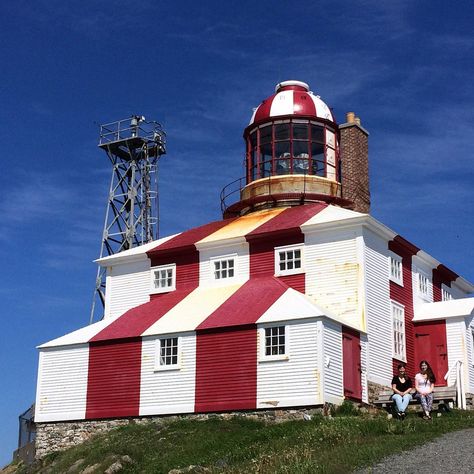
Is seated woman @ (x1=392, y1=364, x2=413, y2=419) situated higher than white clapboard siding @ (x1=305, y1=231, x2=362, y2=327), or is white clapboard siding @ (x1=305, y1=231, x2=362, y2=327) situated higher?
white clapboard siding @ (x1=305, y1=231, x2=362, y2=327)

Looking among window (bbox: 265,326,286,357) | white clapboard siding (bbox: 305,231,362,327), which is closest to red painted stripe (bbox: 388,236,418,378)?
white clapboard siding (bbox: 305,231,362,327)

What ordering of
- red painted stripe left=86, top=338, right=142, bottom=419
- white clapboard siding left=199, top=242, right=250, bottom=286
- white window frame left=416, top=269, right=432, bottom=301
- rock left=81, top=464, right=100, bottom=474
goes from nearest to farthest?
rock left=81, top=464, right=100, bottom=474
red painted stripe left=86, top=338, right=142, bottom=419
white clapboard siding left=199, top=242, right=250, bottom=286
white window frame left=416, top=269, right=432, bottom=301

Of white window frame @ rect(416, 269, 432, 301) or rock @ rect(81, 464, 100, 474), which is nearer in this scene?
rock @ rect(81, 464, 100, 474)

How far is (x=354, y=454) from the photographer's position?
18.7m

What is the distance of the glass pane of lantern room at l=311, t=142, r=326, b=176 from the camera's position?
118ft

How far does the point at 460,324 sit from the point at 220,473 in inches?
551

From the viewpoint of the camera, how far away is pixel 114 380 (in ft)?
99.3

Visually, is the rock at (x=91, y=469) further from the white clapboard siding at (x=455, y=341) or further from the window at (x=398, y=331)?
the white clapboard siding at (x=455, y=341)

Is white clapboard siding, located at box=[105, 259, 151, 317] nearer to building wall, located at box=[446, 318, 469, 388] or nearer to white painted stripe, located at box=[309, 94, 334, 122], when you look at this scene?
white painted stripe, located at box=[309, 94, 334, 122]

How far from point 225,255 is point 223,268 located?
0.49 metres

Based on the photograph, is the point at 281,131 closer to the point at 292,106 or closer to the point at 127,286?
the point at 292,106

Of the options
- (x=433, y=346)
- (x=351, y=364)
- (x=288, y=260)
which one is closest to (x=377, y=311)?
(x=351, y=364)

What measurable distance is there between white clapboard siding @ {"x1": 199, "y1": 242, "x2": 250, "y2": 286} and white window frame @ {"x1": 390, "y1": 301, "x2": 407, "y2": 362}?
543cm

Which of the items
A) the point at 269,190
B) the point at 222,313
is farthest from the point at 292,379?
the point at 269,190
